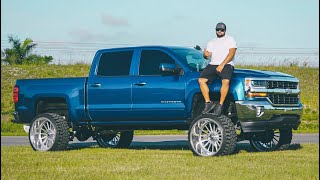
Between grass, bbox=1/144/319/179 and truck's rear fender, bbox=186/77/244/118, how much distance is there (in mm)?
893

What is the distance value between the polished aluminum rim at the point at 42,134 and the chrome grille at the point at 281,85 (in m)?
4.67

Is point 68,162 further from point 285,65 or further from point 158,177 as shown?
point 285,65

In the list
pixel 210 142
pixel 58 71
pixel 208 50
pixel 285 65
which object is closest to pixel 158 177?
pixel 210 142

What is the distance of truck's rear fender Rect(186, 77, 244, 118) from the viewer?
12141 mm

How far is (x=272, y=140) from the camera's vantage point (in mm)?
14016

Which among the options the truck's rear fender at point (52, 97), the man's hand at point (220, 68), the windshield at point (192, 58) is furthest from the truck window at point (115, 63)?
the man's hand at point (220, 68)

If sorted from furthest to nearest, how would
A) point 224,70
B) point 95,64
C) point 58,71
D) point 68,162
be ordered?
point 58,71, point 95,64, point 224,70, point 68,162

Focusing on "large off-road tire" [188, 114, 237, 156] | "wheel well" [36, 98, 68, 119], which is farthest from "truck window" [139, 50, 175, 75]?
"wheel well" [36, 98, 68, 119]

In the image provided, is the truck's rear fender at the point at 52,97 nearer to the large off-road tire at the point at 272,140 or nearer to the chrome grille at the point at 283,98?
the large off-road tire at the point at 272,140

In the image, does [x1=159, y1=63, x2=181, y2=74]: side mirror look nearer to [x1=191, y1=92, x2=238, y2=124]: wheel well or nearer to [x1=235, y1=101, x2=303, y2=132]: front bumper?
[x1=191, y1=92, x2=238, y2=124]: wheel well

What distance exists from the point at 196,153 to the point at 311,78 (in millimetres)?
31434

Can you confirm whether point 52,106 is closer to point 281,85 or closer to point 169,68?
point 169,68

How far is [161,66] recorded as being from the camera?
12508 mm

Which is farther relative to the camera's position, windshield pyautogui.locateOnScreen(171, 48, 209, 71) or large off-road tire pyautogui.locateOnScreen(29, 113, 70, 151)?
large off-road tire pyautogui.locateOnScreen(29, 113, 70, 151)
